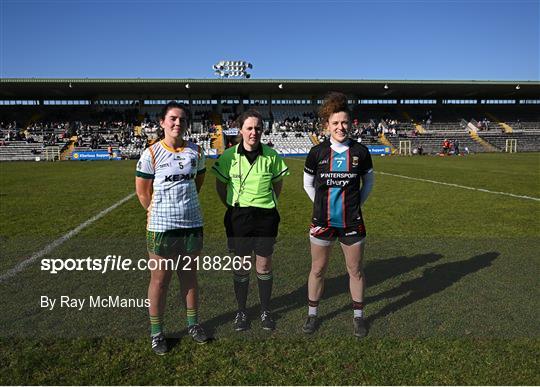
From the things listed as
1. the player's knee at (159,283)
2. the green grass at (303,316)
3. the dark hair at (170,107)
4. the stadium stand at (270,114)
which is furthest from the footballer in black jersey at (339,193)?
the stadium stand at (270,114)

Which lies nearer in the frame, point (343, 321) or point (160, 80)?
point (343, 321)

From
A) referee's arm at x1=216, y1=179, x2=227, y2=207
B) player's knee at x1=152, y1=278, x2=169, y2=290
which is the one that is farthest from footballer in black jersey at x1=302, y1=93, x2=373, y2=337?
player's knee at x1=152, y1=278, x2=169, y2=290

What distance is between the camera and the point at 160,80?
45031 millimetres

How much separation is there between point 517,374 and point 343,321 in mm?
1425

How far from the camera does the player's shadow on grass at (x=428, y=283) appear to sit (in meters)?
4.28

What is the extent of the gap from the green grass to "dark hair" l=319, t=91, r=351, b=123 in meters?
1.88

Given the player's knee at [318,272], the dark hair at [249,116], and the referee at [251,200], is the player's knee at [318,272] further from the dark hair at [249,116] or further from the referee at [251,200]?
the dark hair at [249,116]

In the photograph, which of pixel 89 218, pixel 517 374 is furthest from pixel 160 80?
pixel 517 374

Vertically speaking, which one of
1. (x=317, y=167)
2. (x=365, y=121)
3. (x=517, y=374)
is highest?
(x=365, y=121)

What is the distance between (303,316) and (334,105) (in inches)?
77.1

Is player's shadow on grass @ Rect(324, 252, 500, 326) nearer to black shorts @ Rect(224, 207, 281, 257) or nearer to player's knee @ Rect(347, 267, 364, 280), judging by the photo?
player's knee @ Rect(347, 267, 364, 280)

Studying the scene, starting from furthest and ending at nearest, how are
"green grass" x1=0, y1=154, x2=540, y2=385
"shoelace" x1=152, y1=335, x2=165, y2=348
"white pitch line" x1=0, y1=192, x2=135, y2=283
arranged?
"white pitch line" x1=0, y1=192, x2=135, y2=283, "shoelace" x1=152, y1=335, x2=165, y2=348, "green grass" x1=0, y1=154, x2=540, y2=385

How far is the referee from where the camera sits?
12.6 feet

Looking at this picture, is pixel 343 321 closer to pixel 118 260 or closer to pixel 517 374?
pixel 517 374
